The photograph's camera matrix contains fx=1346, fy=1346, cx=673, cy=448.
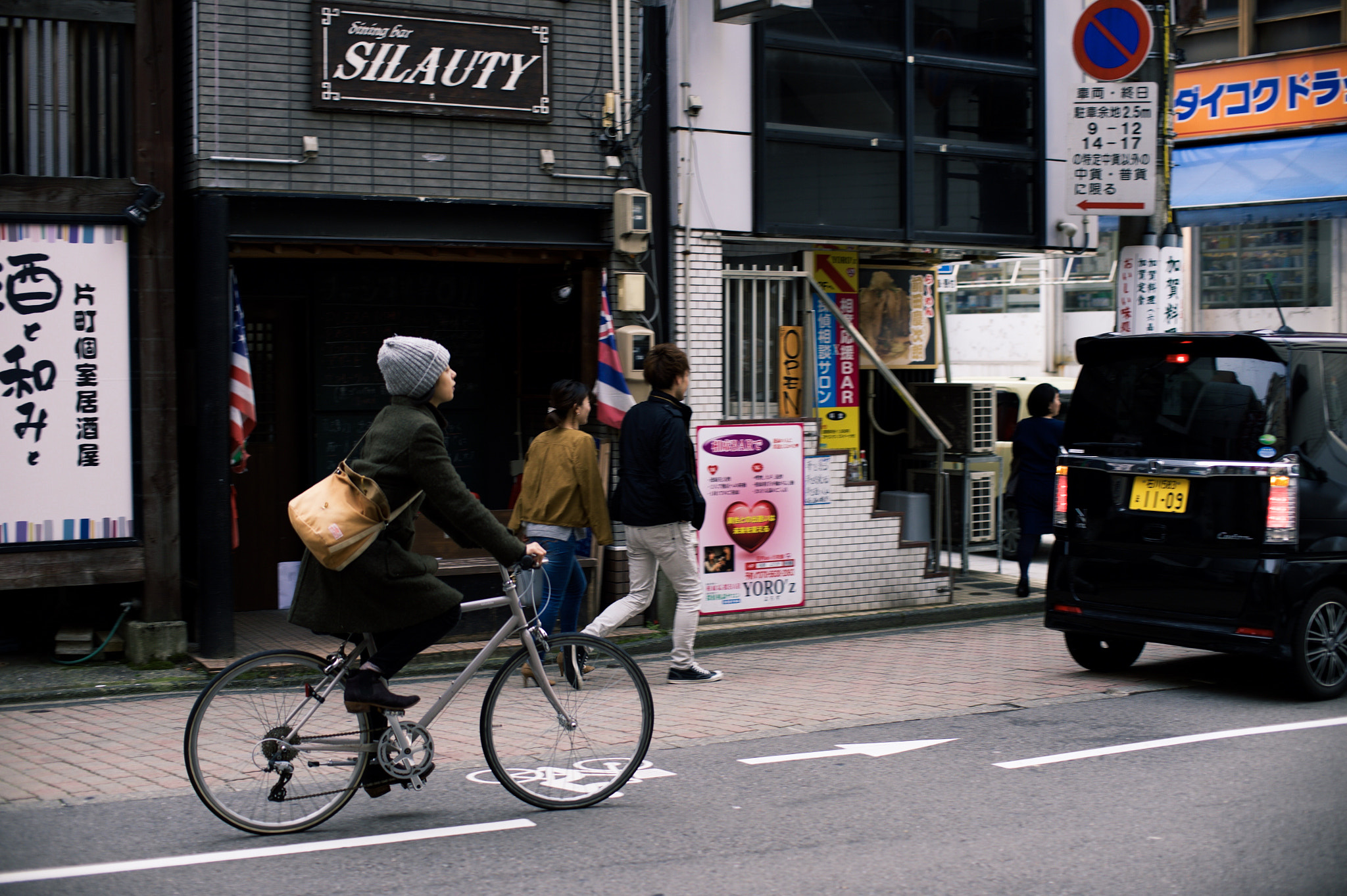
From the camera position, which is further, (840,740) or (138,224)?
(138,224)

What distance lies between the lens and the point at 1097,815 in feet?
17.6

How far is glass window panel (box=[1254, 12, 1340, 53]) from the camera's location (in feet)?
66.3

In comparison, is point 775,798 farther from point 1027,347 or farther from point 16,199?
point 1027,347

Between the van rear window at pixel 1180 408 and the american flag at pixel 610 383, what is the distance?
3.14 metres

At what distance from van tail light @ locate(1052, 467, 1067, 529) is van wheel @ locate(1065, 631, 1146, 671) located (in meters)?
0.79

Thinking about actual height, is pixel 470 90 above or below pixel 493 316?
above

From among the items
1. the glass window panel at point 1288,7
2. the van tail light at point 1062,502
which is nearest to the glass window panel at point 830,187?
the van tail light at point 1062,502

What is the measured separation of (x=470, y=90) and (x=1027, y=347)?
69.6 ft

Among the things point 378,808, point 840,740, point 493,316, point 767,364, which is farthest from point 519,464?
point 378,808

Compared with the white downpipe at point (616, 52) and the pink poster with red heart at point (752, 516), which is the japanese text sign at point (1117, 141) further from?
the white downpipe at point (616, 52)

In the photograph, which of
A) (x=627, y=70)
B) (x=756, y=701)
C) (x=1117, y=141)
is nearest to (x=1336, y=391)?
(x=756, y=701)

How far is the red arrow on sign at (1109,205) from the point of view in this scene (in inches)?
439

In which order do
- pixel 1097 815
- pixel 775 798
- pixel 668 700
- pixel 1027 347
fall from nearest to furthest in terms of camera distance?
pixel 1097 815, pixel 775 798, pixel 668 700, pixel 1027 347

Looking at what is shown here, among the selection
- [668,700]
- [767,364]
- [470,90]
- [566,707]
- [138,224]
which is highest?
[470,90]
